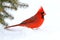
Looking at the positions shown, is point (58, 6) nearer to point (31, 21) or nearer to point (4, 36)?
point (31, 21)

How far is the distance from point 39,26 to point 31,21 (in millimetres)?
107

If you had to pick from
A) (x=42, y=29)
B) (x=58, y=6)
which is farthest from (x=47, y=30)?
(x=58, y=6)

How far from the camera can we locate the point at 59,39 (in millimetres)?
2301

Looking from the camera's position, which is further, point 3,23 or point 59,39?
point 3,23

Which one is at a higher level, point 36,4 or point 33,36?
point 36,4

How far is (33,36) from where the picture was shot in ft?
7.88

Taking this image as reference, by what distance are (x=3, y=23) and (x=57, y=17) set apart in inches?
24.3

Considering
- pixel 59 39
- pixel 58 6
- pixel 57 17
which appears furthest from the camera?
pixel 58 6

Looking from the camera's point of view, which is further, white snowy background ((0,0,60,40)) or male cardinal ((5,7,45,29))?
male cardinal ((5,7,45,29))

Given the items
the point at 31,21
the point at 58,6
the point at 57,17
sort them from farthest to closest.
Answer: the point at 58,6 < the point at 57,17 < the point at 31,21

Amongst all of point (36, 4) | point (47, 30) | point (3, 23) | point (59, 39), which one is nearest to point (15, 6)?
point (3, 23)

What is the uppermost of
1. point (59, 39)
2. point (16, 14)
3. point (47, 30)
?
point (16, 14)

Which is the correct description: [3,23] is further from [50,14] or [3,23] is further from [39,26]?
[50,14]

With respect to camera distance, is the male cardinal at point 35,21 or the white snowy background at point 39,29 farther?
the male cardinal at point 35,21
